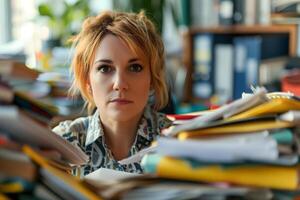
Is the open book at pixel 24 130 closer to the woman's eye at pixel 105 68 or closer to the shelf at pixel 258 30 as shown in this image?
the woman's eye at pixel 105 68

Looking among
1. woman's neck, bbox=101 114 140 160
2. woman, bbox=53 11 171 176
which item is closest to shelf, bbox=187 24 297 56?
woman, bbox=53 11 171 176

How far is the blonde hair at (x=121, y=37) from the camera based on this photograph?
1153 millimetres

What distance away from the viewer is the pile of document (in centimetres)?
64

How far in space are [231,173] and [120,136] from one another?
2.00 ft

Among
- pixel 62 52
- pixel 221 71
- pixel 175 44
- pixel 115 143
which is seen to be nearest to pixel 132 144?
pixel 115 143

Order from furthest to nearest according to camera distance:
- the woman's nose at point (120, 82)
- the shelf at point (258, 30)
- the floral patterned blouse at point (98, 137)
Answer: the shelf at point (258, 30)
the floral patterned blouse at point (98, 137)
the woman's nose at point (120, 82)

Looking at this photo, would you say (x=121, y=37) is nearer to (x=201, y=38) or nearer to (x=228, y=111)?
(x=228, y=111)

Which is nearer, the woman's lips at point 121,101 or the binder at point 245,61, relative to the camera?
the woman's lips at point 121,101

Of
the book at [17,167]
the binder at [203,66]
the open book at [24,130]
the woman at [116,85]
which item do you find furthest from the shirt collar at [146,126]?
the binder at [203,66]

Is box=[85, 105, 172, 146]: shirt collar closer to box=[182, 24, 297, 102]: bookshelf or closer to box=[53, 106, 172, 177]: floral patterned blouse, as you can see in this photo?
box=[53, 106, 172, 177]: floral patterned blouse

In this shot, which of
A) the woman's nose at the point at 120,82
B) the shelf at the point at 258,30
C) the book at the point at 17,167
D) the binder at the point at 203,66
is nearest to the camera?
the book at the point at 17,167

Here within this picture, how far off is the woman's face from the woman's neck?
73 mm

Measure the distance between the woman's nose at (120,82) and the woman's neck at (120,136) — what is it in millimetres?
162

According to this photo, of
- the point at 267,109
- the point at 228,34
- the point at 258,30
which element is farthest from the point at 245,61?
the point at 267,109
